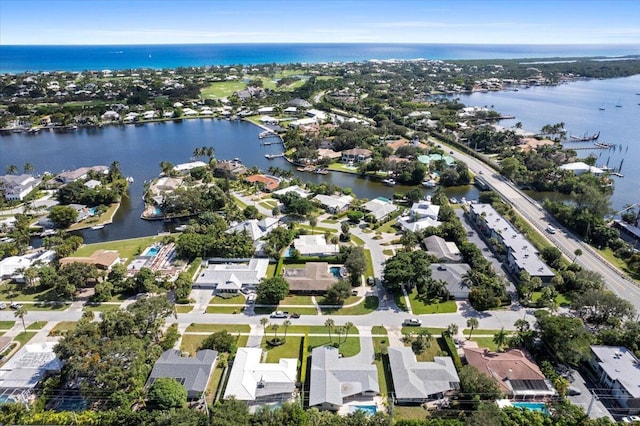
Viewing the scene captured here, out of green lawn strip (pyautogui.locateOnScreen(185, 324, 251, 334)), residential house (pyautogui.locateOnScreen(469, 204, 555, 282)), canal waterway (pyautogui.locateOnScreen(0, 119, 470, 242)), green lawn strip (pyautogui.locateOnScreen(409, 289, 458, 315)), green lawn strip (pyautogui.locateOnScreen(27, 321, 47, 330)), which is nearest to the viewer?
green lawn strip (pyautogui.locateOnScreen(185, 324, 251, 334))

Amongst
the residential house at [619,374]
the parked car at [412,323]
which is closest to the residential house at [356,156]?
the parked car at [412,323]

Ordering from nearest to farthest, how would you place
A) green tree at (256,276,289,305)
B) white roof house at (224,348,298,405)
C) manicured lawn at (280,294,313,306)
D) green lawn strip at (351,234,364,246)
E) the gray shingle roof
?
1. white roof house at (224,348,298,405)
2. the gray shingle roof
3. green tree at (256,276,289,305)
4. manicured lawn at (280,294,313,306)
5. green lawn strip at (351,234,364,246)

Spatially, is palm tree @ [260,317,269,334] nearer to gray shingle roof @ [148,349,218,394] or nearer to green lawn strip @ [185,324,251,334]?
green lawn strip @ [185,324,251,334]

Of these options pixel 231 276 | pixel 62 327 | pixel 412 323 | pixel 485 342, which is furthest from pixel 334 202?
pixel 62 327

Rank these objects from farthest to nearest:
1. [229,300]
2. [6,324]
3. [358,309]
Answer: [229,300] < [358,309] < [6,324]

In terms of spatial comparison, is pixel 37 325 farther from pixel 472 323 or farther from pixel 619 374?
pixel 619 374

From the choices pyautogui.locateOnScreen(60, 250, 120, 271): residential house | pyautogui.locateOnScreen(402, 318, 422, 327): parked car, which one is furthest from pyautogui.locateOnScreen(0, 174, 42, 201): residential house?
pyautogui.locateOnScreen(402, 318, 422, 327): parked car
